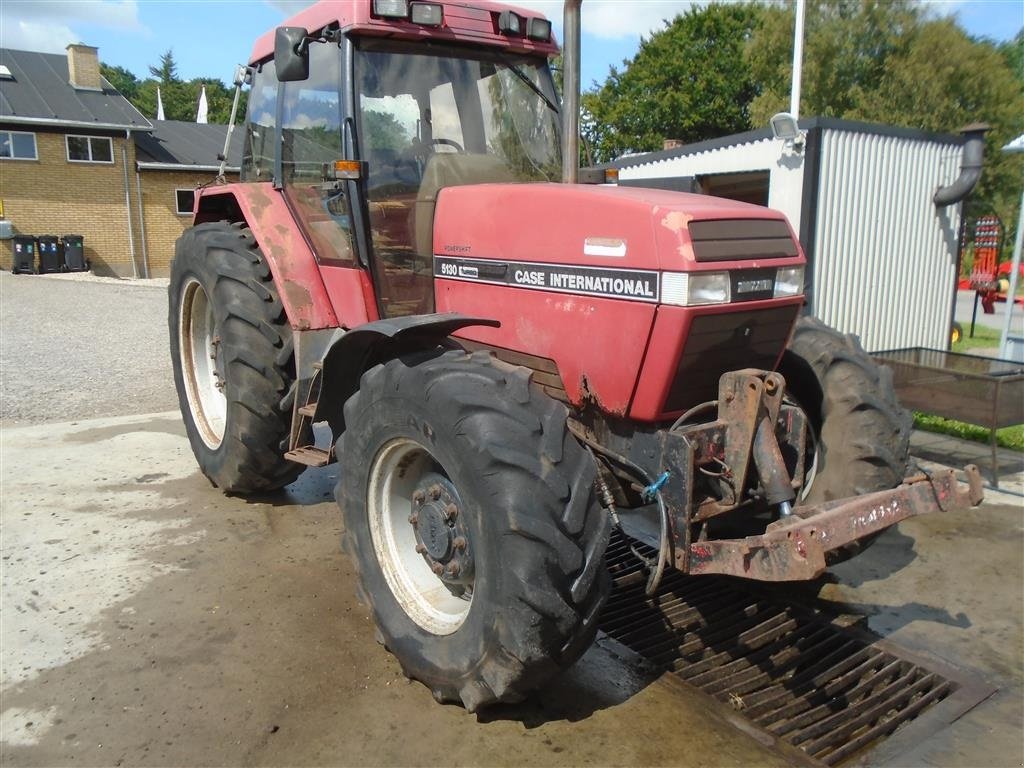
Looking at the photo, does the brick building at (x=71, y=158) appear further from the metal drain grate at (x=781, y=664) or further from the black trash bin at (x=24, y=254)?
the metal drain grate at (x=781, y=664)

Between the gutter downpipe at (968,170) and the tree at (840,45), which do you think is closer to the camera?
the gutter downpipe at (968,170)

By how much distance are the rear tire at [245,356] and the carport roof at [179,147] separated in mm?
20038

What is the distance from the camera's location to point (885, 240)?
8906mm

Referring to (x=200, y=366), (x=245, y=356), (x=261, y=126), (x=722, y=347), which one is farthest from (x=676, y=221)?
(x=200, y=366)

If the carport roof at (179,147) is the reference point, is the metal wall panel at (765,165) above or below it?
below

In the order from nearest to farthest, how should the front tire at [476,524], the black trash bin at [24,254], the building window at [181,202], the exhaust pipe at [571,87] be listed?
1. the front tire at [476,524]
2. the exhaust pipe at [571,87]
3. the black trash bin at [24,254]
4. the building window at [181,202]

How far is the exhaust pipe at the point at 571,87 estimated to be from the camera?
11.3ft

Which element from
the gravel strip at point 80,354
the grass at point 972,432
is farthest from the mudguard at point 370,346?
the grass at point 972,432

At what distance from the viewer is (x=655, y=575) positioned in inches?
107

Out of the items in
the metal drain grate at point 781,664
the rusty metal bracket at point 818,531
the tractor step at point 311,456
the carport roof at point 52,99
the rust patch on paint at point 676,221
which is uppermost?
the carport roof at point 52,99

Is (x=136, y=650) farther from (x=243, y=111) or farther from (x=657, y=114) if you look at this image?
(x=657, y=114)

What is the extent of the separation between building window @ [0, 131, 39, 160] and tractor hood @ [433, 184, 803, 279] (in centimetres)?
2209

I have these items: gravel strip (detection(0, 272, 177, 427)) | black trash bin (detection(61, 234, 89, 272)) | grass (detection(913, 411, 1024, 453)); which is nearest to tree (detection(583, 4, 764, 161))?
black trash bin (detection(61, 234, 89, 272))

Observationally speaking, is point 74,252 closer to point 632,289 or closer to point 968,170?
point 968,170
